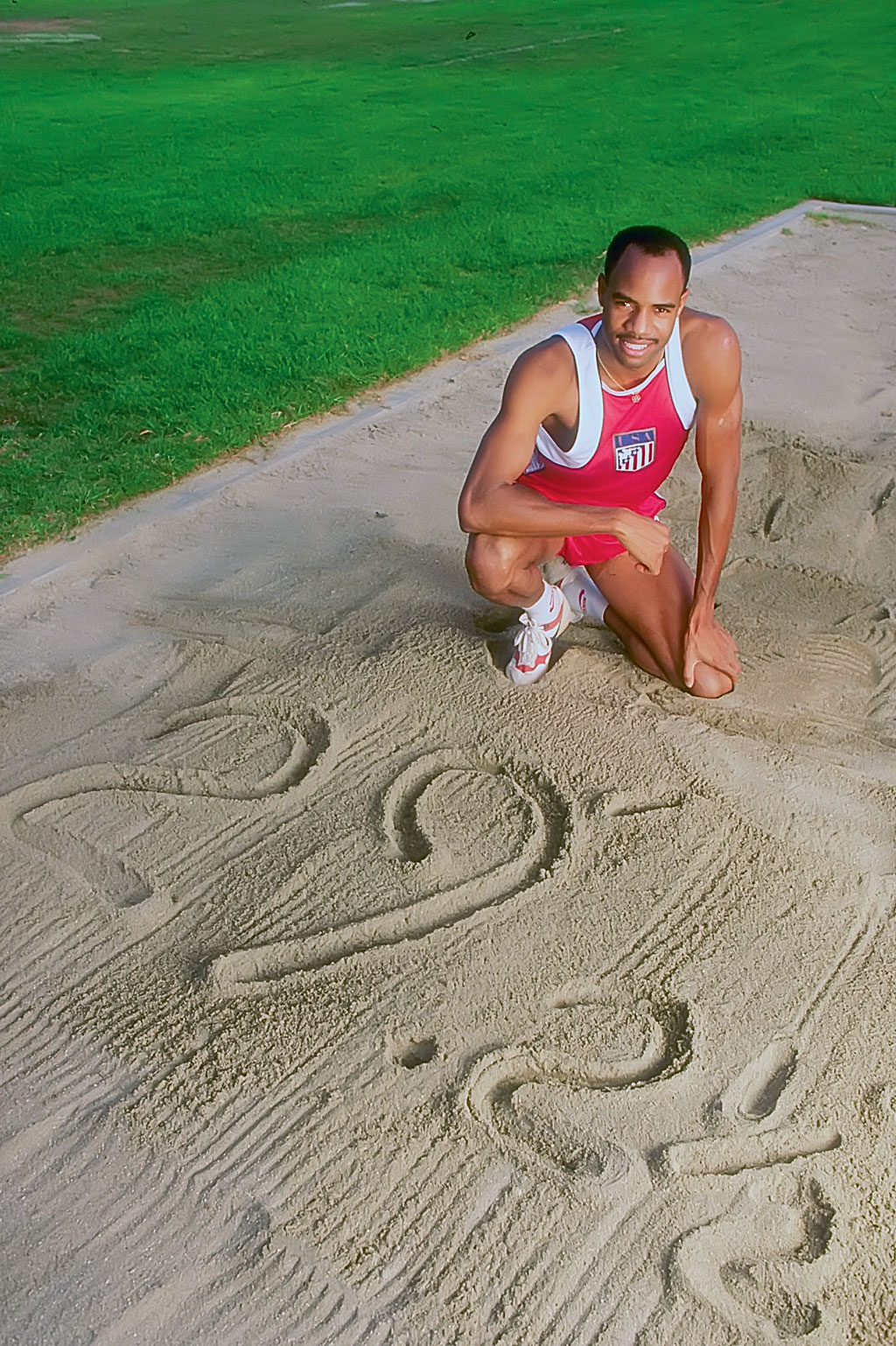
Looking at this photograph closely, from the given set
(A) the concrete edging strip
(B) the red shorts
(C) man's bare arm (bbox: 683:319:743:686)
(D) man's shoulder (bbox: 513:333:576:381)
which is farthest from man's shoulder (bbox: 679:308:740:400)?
(A) the concrete edging strip

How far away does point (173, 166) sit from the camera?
775 centimetres

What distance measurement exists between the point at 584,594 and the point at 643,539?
0.52m

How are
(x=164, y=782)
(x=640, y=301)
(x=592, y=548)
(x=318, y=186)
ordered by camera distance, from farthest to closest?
(x=318, y=186) < (x=592, y=548) < (x=164, y=782) < (x=640, y=301)

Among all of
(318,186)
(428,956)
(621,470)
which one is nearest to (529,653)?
(621,470)

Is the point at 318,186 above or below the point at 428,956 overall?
above

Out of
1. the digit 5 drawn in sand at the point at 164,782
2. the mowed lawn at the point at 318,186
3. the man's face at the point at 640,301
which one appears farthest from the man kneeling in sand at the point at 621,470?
the mowed lawn at the point at 318,186

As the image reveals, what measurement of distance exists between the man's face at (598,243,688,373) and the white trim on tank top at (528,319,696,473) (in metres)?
0.08

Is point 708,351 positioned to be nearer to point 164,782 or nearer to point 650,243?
point 650,243

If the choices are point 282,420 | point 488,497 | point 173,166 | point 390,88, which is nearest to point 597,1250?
point 488,497

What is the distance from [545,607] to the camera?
2.98 m

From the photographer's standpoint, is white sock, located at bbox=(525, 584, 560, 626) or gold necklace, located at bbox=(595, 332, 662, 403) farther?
white sock, located at bbox=(525, 584, 560, 626)

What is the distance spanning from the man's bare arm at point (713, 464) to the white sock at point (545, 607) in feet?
1.07

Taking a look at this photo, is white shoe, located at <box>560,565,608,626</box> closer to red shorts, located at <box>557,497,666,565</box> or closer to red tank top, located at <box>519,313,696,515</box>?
red shorts, located at <box>557,497,666,565</box>

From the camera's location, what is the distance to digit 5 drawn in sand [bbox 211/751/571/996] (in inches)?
88.6
